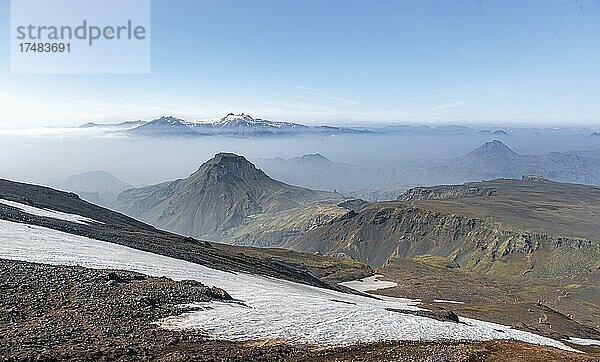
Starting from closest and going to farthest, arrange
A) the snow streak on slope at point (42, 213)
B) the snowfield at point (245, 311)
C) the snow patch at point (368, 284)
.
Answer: the snowfield at point (245, 311) → the snow streak on slope at point (42, 213) → the snow patch at point (368, 284)

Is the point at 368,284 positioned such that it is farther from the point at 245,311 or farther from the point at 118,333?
the point at 118,333

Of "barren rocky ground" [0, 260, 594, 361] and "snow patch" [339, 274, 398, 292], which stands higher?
"barren rocky ground" [0, 260, 594, 361]

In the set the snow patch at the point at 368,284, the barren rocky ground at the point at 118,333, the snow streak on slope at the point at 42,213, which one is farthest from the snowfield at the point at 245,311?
the snow patch at the point at 368,284

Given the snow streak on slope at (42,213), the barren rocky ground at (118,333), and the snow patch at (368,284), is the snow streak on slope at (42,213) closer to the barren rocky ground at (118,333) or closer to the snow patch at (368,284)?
the barren rocky ground at (118,333)

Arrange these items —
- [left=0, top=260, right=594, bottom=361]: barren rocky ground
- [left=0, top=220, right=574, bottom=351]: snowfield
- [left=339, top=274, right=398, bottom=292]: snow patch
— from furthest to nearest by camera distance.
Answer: [left=339, top=274, right=398, bottom=292]: snow patch → [left=0, top=220, right=574, bottom=351]: snowfield → [left=0, top=260, right=594, bottom=361]: barren rocky ground

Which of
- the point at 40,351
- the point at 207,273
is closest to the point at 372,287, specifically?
the point at 207,273

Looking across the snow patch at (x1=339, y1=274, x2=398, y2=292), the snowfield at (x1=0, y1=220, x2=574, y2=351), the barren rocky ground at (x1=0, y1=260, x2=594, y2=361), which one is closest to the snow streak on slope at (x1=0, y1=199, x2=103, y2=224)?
the snowfield at (x1=0, y1=220, x2=574, y2=351)

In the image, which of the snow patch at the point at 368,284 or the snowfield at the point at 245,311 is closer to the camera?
the snowfield at the point at 245,311

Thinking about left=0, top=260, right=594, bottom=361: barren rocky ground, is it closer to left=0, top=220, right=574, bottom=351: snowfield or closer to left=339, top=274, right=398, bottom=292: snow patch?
left=0, top=220, right=574, bottom=351: snowfield

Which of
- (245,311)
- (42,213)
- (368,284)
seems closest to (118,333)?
(245,311)
